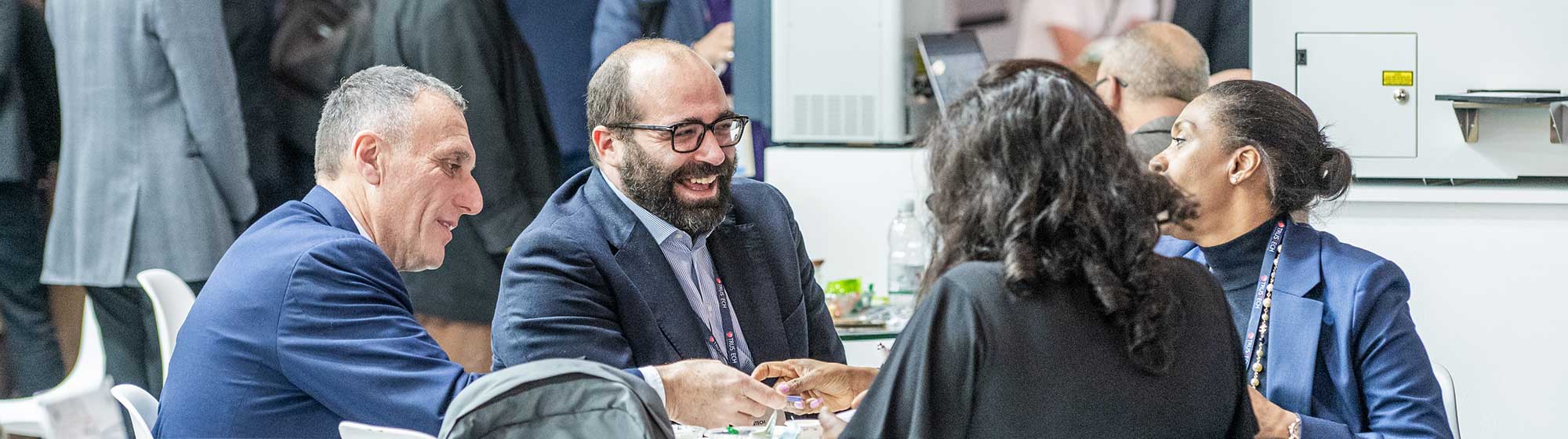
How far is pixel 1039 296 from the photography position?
1.43m

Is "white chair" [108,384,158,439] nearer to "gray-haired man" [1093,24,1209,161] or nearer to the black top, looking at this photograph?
the black top

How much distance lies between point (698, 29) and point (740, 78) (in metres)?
0.24

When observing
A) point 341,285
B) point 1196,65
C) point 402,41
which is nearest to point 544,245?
point 341,285

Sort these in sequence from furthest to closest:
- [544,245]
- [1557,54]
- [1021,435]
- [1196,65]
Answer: [1557,54], [1196,65], [544,245], [1021,435]

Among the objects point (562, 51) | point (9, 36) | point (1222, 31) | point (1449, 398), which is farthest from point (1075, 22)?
point (9, 36)

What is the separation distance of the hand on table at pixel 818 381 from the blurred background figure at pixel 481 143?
2.77 metres

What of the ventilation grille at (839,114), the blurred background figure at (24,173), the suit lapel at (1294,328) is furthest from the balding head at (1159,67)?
the blurred background figure at (24,173)

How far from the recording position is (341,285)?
6.47 ft

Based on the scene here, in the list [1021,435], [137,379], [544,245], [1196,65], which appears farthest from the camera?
[137,379]

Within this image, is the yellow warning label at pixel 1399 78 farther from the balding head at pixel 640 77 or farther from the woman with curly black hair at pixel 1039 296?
the woman with curly black hair at pixel 1039 296

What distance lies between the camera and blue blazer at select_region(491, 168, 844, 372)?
2156 mm

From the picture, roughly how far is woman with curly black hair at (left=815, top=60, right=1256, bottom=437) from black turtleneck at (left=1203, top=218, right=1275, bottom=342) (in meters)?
0.67

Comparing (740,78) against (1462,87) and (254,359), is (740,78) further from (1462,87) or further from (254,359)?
(254,359)

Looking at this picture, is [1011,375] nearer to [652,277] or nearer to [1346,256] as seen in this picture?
[1346,256]
